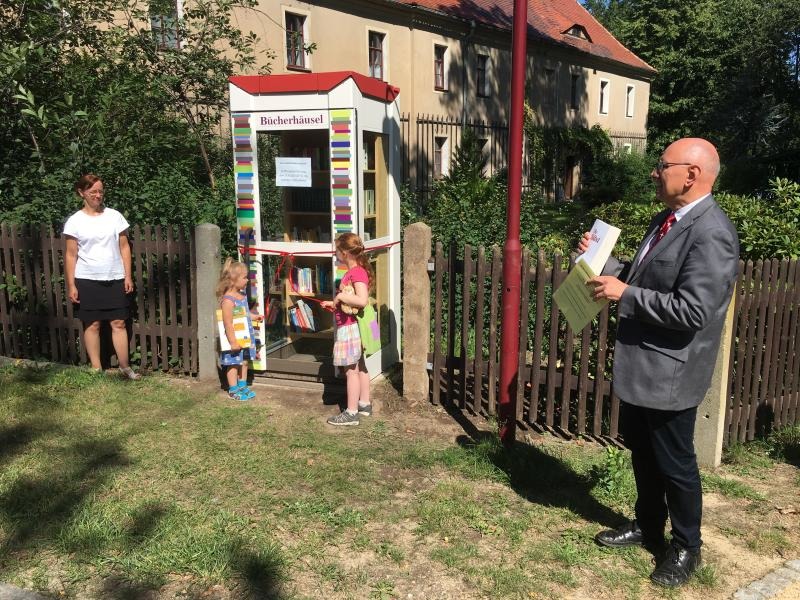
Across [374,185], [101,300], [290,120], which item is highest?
[290,120]

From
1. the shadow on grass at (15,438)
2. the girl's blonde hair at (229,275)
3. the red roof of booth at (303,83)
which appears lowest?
the shadow on grass at (15,438)

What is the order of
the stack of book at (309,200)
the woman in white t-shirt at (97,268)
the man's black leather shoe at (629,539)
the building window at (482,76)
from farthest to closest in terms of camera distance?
the building window at (482,76) → the stack of book at (309,200) → the woman in white t-shirt at (97,268) → the man's black leather shoe at (629,539)

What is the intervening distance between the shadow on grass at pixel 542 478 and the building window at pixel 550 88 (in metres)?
26.2

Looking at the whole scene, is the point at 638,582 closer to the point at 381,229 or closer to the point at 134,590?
the point at 134,590

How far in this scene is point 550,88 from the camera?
29031 mm

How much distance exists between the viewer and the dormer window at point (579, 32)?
31266 millimetres

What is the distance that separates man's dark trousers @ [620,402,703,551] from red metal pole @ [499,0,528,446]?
4.42 ft

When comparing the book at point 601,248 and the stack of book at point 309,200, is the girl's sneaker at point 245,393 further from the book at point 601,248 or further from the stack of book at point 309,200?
the book at point 601,248

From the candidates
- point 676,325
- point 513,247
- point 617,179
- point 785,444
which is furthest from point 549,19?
point 676,325

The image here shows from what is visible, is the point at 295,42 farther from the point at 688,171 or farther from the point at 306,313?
the point at 688,171

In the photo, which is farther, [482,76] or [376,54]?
[482,76]

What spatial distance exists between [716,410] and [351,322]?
2.67 meters

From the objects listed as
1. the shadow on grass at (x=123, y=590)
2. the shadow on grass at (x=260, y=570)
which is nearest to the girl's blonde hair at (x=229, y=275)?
the shadow on grass at (x=260, y=570)

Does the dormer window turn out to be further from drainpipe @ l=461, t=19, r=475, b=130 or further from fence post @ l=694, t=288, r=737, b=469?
fence post @ l=694, t=288, r=737, b=469
